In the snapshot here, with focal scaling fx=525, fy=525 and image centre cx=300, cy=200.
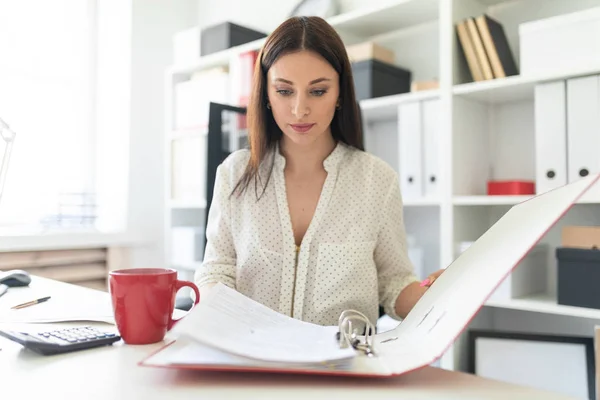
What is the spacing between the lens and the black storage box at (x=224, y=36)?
101 inches

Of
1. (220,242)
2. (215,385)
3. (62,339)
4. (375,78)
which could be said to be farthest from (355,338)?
(375,78)

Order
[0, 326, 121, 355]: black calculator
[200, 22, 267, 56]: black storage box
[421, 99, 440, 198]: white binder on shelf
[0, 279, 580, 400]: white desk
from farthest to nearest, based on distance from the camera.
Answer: [200, 22, 267, 56]: black storage box
[421, 99, 440, 198]: white binder on shelf
[0, 326, 121, 355]: black calculator
[0, 279, 580, 400]: white desk

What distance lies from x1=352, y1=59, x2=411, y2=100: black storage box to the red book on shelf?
0.58 m

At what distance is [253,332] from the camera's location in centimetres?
58

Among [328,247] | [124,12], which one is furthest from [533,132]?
[124,12]

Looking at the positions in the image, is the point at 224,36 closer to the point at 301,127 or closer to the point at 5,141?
the point at 5,141

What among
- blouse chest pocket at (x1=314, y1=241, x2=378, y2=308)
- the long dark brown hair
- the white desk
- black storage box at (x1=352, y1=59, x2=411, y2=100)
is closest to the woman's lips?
the long dark brown hair

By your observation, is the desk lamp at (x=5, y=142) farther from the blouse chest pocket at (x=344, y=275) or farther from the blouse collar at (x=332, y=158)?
the blouse chest pocket at (x=344, y=275)

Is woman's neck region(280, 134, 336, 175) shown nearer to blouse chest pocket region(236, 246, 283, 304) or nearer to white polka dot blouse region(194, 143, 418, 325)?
white polka dot blouse region(194, 143, 418, 325)

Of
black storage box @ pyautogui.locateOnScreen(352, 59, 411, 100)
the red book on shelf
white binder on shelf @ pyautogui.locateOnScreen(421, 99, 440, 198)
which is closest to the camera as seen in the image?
the red book on shelf

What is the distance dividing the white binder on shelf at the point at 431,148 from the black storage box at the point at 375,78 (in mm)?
238

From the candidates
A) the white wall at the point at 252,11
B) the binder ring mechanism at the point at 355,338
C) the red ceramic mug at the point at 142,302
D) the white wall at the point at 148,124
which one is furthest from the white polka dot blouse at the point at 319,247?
the white wall at the point at 148,124

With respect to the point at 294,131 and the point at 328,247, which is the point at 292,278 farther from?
the point at 294,131

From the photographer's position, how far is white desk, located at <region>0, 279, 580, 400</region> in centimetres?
49
